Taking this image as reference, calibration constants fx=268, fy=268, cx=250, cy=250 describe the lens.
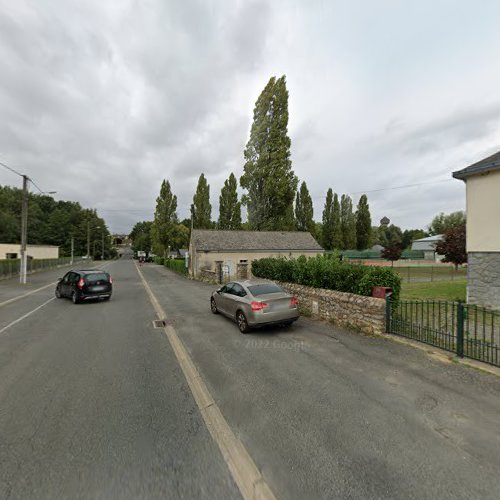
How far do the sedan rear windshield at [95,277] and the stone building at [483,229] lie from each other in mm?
15900

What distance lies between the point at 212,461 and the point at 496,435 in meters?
3.38

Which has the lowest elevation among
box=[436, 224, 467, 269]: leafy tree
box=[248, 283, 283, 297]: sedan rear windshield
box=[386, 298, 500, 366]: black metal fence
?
box=[386, 298, 500, 366]: black metal fence

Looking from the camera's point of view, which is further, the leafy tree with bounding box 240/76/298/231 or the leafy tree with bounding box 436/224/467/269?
the leafy tree with bounding box 240/76/298/231

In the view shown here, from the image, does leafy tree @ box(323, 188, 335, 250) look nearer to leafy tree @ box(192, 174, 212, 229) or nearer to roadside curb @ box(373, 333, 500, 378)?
leafy tree @ box(192, 174, 212, 229)

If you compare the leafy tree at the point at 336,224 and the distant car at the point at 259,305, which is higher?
the leafy tree at the point at 336,224

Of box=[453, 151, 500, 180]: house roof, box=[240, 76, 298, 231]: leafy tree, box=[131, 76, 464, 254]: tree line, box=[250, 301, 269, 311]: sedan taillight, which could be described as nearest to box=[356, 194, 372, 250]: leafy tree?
box=[131, 76, 464, 254]: tree line

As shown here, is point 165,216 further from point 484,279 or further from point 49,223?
point 484,279

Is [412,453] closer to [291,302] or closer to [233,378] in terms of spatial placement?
[233,378]

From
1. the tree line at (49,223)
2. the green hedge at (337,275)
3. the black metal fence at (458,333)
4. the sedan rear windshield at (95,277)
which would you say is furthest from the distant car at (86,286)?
the tree line at (49,223)

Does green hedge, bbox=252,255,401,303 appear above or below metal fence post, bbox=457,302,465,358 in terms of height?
above

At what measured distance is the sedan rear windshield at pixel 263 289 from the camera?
7.85 meters

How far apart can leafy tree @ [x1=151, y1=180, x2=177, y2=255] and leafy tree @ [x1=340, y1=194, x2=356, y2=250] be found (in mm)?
35281

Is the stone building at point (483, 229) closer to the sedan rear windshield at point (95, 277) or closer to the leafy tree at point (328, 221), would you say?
the sedan rear windshield at point (95, 277)

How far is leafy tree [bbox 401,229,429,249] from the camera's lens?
9144 cm
